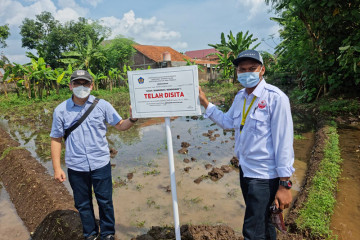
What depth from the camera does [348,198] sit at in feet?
11.1

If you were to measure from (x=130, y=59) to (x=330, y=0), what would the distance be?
79.3 feet

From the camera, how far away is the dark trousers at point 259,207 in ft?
5.66

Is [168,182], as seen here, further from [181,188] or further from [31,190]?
[31,190]

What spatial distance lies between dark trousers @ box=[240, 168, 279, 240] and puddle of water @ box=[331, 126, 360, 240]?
1538 mm

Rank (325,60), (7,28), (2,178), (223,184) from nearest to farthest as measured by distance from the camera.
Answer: (223,184), (2,178), (325,60), (7,28)

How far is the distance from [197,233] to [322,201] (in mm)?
1792

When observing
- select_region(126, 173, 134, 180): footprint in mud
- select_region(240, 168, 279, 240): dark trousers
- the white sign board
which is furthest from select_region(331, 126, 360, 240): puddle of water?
select_region(126, 173, 134, 180): footprint in mud

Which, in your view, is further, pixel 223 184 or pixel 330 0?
pixel 330 0

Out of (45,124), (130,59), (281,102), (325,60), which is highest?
(130,59)

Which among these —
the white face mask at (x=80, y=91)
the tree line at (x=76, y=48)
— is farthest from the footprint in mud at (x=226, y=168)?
the tree line at (x=76, y=48)

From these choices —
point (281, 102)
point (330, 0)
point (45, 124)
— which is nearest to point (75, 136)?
point (281, 102)

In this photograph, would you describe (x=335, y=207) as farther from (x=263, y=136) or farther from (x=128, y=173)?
(x=128, y=173)

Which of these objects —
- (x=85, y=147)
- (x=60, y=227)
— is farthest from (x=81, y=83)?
(x=60, y=227)

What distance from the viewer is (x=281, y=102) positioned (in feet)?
5.39
